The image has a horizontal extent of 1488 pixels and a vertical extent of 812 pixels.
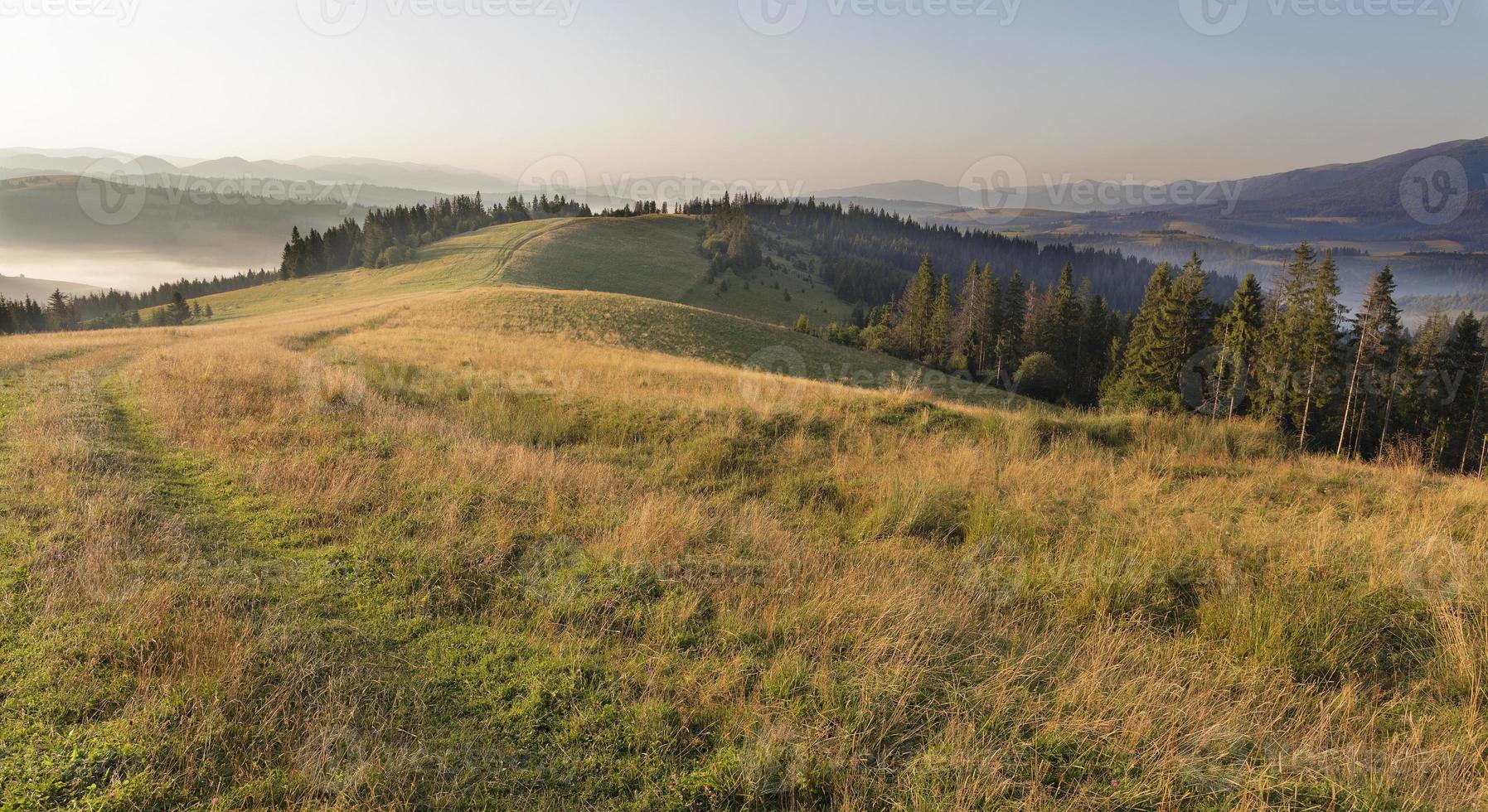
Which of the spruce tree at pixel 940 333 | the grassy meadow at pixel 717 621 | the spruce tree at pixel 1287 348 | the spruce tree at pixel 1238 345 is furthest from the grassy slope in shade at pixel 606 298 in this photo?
the spruce tree at pixel 1287 348

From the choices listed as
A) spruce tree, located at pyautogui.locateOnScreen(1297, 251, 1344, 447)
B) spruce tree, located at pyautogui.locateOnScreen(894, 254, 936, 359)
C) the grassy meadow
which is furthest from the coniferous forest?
the grassy meadow

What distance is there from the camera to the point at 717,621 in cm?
464

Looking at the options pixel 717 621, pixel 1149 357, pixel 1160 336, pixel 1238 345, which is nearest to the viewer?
pixel 717 621

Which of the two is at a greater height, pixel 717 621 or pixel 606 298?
pixel 606 298

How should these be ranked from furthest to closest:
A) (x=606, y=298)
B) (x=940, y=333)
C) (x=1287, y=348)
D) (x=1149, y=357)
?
(x=940, y=333) → (x=606, y=298) → (x=1149, y=357) → (x=1287, y=348)

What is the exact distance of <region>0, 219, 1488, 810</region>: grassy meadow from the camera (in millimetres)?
3217

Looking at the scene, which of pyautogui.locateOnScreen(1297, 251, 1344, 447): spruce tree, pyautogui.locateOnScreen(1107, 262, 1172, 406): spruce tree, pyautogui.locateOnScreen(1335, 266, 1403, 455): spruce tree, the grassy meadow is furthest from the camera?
pyautogui.locateOnScreen(1107, 262, 1172, 406): spruce tree

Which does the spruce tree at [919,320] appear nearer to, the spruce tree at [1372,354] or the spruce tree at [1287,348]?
the spruce tree at [1287,348]

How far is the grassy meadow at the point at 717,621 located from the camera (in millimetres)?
3217

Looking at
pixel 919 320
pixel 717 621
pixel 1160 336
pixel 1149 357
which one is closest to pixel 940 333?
pixel 919 320

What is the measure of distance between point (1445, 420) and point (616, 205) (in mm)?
158566

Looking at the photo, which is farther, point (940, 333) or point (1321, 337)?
Result: point (940, 333)

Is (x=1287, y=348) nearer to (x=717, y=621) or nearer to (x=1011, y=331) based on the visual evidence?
(x=1011, y=331)

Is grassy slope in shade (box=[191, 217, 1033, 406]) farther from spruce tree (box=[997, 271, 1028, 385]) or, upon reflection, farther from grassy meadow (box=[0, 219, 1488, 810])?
spruce tree (box=[997, 271, 1028, 385])
